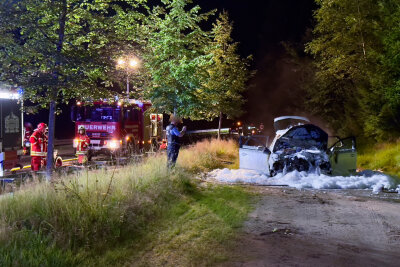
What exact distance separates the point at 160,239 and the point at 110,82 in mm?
4189

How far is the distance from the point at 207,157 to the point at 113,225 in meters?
9.38

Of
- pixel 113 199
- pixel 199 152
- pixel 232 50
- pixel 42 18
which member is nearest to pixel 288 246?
pixel 113 199

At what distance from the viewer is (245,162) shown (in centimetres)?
1241

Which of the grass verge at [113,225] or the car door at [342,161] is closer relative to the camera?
the grass verge at [113,225]

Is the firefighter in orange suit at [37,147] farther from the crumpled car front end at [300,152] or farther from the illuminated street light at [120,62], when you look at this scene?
the crumpled car front end at [300,152]

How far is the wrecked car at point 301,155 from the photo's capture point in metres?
11.2

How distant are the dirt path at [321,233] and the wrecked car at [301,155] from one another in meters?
2.06

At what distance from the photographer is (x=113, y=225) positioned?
571 centimetres

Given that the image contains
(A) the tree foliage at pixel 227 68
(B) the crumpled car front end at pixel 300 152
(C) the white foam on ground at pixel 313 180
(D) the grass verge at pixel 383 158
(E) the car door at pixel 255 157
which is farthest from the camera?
(A) the tree foliage at pixel 227 68

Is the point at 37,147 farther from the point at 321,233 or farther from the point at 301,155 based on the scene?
the point at 321,233

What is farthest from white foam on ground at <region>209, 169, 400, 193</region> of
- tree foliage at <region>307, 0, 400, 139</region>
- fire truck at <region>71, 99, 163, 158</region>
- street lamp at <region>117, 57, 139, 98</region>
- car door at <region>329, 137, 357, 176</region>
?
tree foliage at <region>307, 0, 400, 139</region>

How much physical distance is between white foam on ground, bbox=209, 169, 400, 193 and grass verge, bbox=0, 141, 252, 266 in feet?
9.23

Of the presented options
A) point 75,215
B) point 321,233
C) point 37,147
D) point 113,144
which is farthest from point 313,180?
point 113,144

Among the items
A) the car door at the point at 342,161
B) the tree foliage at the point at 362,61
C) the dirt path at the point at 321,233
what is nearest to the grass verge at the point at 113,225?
the dirt path at the point at 321,233
